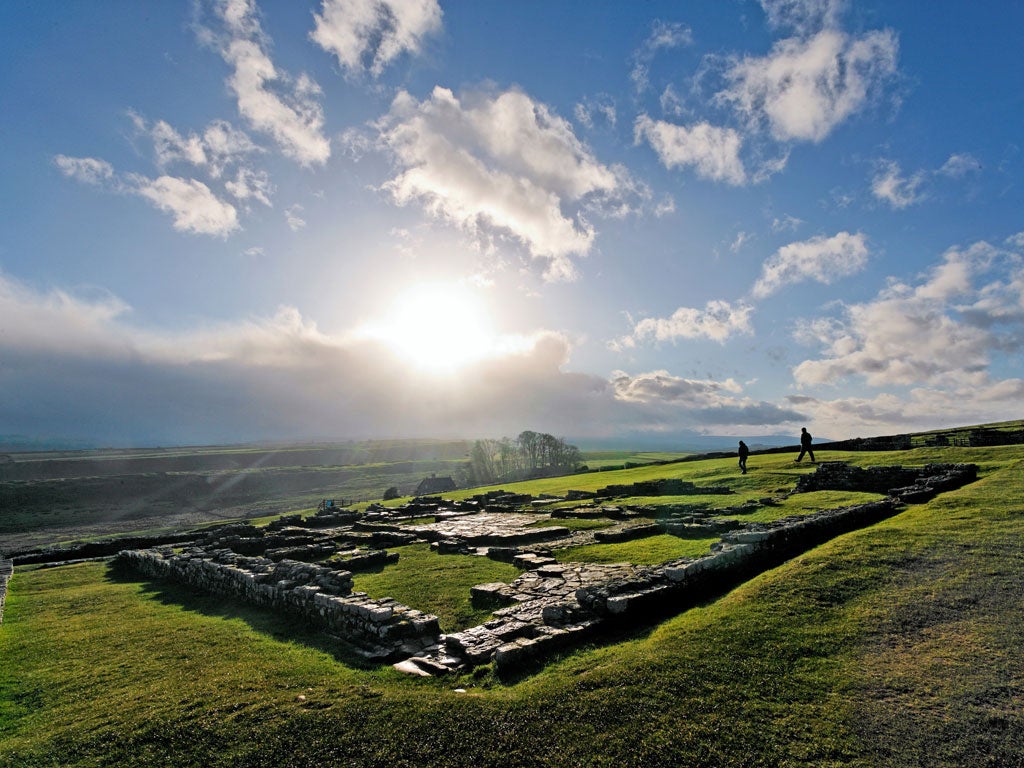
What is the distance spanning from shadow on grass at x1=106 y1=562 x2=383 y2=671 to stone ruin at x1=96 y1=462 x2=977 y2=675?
267mm

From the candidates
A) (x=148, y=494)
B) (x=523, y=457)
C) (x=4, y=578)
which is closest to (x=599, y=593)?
(x=4, y=578)

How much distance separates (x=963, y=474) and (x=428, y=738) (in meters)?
27.2

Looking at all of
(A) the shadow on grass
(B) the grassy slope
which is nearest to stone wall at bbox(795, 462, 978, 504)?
(B) the grassy slope

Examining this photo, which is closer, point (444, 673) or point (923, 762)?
point (923, 762)

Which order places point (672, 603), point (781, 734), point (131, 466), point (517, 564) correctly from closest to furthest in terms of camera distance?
point (781, 734) < point (672, 603) < point (517, 564) < point (131, 466)

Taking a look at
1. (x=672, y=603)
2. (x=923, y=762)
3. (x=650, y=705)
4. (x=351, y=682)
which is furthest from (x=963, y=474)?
(x=351, y=682)

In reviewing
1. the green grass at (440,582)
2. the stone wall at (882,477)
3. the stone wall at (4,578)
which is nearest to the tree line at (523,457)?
the stone wall at (882,477)

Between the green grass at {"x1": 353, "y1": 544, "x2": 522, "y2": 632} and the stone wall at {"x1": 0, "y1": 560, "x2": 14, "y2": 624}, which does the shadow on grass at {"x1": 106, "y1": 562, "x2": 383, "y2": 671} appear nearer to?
the green grass at {"x1": 353, "y1": 544, "x2": 522, "y2": 632}

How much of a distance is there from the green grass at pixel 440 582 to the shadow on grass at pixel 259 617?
2332mm

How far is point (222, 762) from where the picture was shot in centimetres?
665

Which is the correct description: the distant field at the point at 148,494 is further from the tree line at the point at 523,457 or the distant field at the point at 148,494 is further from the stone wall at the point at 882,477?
the stone wall at the point at 882,477

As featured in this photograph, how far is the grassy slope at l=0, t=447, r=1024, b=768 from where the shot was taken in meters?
6.41

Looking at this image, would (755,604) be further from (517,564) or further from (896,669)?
(517,564)

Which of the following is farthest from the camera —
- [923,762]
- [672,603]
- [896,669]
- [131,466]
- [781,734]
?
[131,466]
